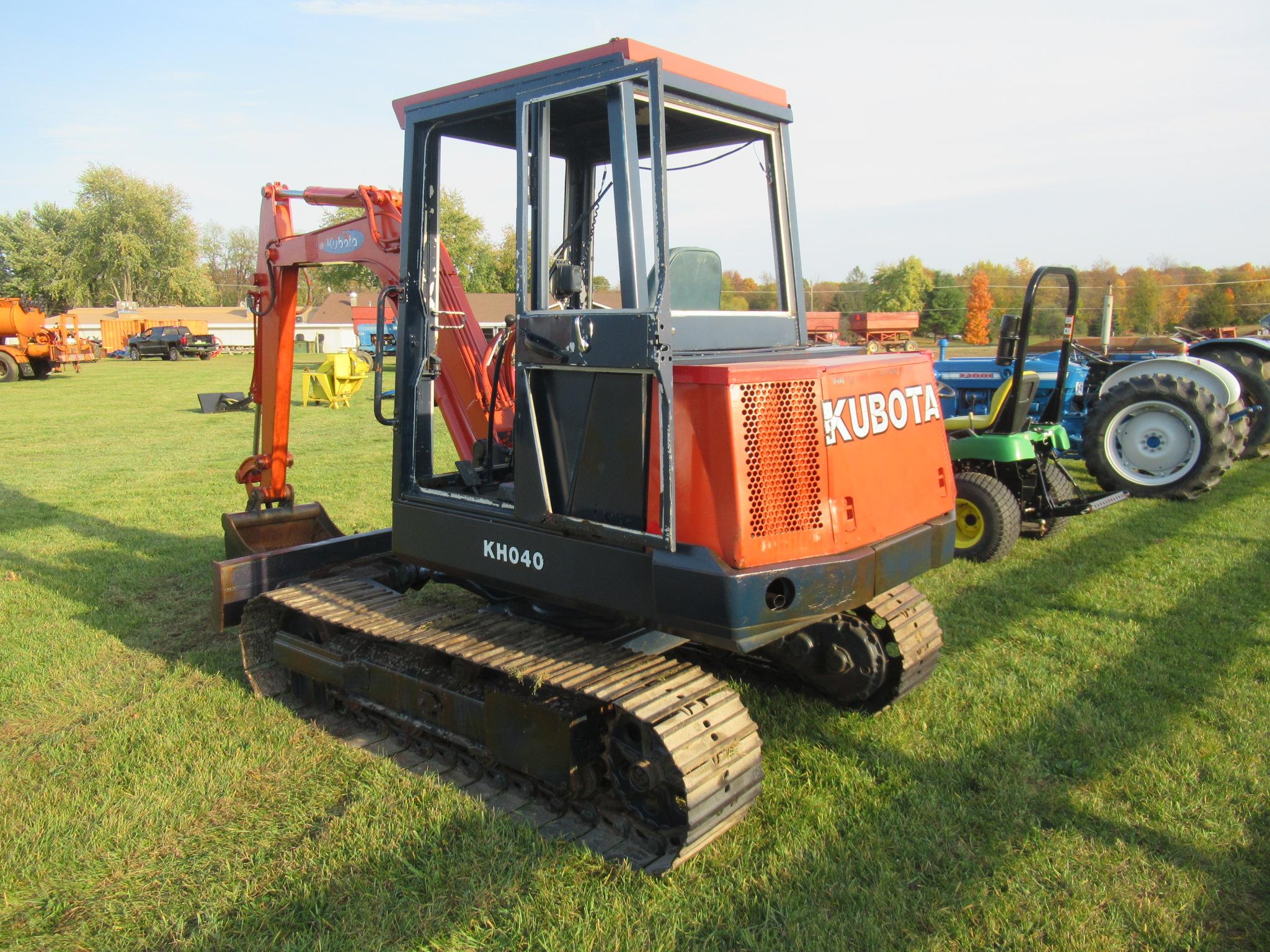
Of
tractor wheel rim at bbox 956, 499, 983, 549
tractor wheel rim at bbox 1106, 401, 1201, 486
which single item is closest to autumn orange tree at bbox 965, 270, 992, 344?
tractor wheel rim at bbox 1106, 401, 1201, 486

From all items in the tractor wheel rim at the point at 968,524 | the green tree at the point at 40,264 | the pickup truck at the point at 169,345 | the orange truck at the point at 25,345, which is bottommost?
the tractor wheel rim at the point at 968,524

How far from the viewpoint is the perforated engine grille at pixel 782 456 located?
328cm

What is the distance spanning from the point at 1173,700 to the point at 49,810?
5479 millimetres

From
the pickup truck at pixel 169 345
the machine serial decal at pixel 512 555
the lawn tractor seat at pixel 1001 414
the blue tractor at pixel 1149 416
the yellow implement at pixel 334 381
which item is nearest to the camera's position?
the machine serial decal at pixel 512 555

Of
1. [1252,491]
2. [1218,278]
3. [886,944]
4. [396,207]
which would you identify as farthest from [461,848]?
[1218,278]

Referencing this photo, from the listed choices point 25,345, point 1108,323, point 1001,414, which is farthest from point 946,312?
point 25,345

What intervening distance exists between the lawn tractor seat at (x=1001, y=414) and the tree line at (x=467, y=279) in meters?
0.47

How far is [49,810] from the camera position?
A: 3955mm

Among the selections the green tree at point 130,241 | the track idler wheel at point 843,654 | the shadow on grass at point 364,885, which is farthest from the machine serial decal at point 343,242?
the green tree at point 130,241

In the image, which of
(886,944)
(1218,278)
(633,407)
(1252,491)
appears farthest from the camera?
(1218,278)

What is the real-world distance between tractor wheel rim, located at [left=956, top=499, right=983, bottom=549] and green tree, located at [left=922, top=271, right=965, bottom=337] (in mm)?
31417

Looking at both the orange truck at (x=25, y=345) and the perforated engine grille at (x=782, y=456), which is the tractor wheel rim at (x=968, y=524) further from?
the orange truck at (x=25, y=345)

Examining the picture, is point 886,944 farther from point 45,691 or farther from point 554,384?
point 45,691

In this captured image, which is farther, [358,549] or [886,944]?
[358,549]
